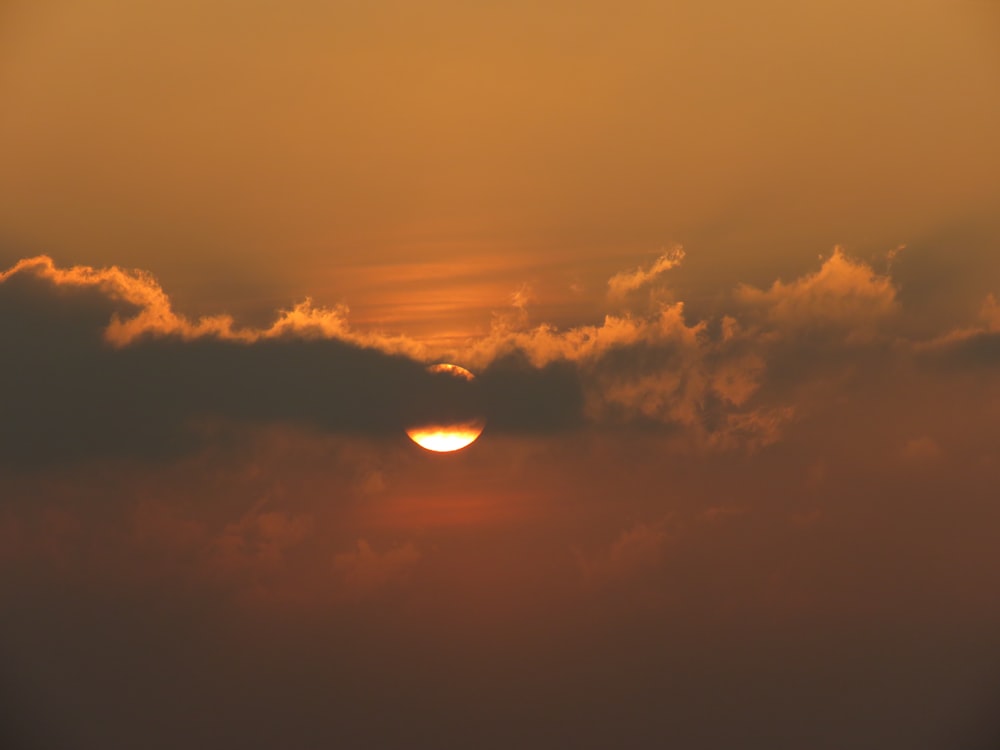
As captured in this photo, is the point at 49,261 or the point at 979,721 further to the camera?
the point at 979,721

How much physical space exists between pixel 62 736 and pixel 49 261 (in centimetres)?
1188

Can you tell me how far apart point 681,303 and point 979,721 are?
1263cm

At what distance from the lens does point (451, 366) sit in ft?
120

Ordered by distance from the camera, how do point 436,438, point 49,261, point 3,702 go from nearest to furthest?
1. point 49,261
2. point 3,702
3. point 436,438

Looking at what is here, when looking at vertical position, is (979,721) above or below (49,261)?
below

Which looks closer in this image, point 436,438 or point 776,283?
point 776,283

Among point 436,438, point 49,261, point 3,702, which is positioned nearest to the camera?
point 49,261

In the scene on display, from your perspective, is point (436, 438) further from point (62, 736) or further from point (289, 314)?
point (62, 736)

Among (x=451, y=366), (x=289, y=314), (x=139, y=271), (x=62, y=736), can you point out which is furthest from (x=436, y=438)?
(x=62, y=736)

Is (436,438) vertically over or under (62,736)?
over

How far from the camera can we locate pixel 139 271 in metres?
33.8

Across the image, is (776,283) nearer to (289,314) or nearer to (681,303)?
(681,303)

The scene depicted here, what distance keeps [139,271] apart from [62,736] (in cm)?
1184

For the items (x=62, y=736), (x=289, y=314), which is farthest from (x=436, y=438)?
(x=62, y=736)
